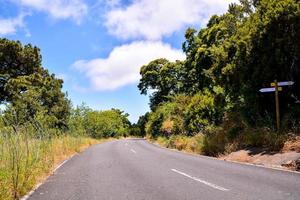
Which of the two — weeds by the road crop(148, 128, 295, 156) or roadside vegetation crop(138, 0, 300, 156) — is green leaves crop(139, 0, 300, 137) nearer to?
roadside vegetation crop(138, 0, 300, 156)

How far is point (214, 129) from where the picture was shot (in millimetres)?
25906

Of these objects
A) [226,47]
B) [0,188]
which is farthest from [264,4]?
[0,188]

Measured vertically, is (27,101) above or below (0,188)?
above

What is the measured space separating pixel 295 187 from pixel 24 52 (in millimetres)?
40912

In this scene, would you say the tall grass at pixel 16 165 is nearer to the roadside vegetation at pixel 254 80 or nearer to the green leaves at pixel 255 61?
the roadside vegetation at pixel 254 80

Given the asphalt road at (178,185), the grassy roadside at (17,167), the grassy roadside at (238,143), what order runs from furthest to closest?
the grassy roadside at (238,143) → the grassy roadside at (17,167) → the asphalt road at (178,185)

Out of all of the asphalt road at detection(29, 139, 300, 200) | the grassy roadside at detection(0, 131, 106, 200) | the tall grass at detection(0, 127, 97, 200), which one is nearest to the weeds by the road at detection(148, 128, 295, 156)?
the asphalt road at detection(29, 139, 300, 200)

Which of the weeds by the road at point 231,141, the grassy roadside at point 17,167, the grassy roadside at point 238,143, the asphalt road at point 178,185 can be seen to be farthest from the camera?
the weeds by the road at point 231,141

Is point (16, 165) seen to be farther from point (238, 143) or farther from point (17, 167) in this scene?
point (238, 143)

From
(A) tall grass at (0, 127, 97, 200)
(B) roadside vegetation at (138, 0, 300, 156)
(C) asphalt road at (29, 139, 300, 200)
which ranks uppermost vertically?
(B) roadside vegetation at (138, 0, 300, 156)

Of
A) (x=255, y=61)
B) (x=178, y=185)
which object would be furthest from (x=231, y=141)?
(x=178, y=185)

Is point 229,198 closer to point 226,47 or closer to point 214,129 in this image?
point 226,47

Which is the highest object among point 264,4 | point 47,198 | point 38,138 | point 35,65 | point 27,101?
point 35,65

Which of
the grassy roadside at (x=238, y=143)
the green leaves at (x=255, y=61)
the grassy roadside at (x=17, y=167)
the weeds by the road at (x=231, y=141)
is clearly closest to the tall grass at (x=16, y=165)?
the grassy roadside at (x=17, y=167)
